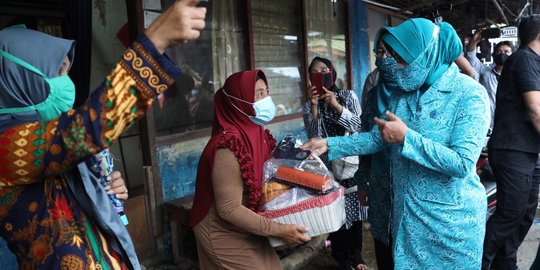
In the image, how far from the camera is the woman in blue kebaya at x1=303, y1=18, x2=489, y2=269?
1763 mm

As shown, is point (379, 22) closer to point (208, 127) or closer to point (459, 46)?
point (208, 127)

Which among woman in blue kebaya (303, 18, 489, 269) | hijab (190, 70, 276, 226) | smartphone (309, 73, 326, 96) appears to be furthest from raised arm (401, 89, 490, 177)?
smartphone (309, 73, 326, 96)

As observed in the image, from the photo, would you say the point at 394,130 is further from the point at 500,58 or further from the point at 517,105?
the point at 500,58

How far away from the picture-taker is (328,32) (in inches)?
253

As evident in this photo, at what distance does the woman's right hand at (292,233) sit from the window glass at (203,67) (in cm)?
194

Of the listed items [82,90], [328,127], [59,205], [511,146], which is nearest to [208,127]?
[328,127]

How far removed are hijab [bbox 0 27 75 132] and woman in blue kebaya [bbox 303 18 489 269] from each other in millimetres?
1350

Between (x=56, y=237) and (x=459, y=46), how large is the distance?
179cm

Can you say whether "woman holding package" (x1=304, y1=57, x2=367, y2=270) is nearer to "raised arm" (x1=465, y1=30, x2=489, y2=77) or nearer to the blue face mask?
the blue face mask

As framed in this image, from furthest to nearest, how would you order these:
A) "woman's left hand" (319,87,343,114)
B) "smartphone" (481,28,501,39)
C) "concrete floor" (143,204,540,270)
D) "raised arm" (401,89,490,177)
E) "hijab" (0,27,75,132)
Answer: "smartphone" (481,28,501,39), "concrete floor" (143,204,540,270), "woman's left hand" (319,87,343,114), "raised arm" (401,89,490,177), "hijab" (0,27,75,132)

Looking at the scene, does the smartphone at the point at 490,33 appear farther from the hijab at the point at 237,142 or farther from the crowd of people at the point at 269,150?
the hijab at the point at 237,142

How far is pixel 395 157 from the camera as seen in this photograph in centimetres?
204

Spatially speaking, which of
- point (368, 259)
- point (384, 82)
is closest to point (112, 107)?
point (384, 82)

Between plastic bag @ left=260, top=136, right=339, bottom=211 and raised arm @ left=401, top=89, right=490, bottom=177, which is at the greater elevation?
raised arm @ left=401, top=89, right=490, bottom=177
